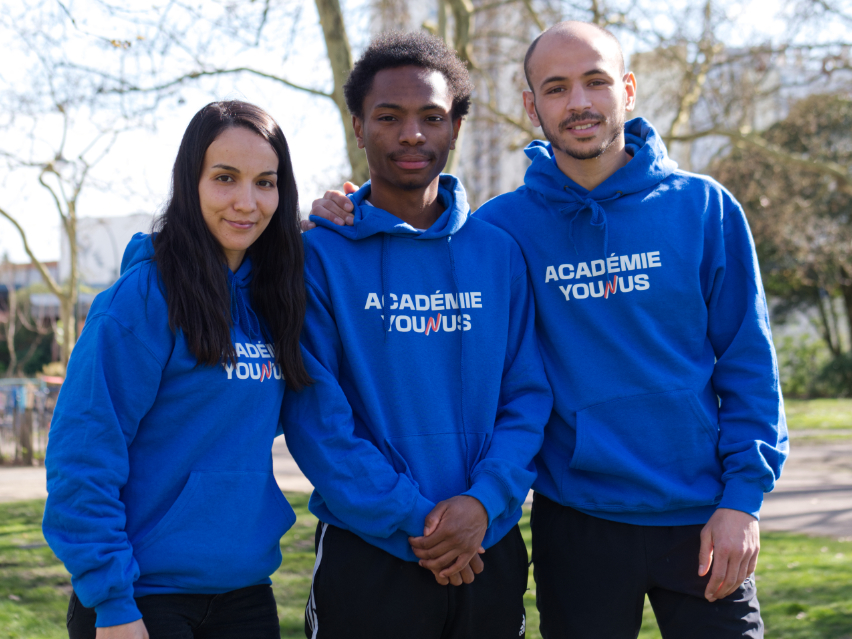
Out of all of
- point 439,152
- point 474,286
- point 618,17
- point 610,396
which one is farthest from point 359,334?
point 618,17

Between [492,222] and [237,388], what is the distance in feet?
3.80

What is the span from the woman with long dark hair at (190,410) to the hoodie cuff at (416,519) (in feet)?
1.27

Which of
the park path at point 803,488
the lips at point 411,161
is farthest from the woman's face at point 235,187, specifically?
the park path at point 803,488

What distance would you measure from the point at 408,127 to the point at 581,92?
2.04 ft

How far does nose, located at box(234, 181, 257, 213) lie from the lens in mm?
2363

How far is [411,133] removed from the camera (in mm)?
2566

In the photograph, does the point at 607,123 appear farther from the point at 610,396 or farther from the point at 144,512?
the point at 144,512

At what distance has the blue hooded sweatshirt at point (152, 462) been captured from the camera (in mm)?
2006

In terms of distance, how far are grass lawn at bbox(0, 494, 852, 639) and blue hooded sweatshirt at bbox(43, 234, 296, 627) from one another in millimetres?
2496

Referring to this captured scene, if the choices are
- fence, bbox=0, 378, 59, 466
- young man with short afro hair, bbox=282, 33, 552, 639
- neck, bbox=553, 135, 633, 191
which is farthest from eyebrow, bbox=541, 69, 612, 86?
fence, bbox=0, 378, 59, 466

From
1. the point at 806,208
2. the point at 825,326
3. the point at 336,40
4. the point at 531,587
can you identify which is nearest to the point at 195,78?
the point at 336,40

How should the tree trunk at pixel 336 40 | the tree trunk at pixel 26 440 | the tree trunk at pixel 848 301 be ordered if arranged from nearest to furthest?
1. the tree trunk at pixel 336 40
2. the tree trunk at pixel 26 440
3. the tree trunk at pixel 848 301

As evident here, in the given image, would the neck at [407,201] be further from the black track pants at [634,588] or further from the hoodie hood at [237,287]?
the black track pants at [634,588]

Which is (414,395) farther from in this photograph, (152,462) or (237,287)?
(152,462)
